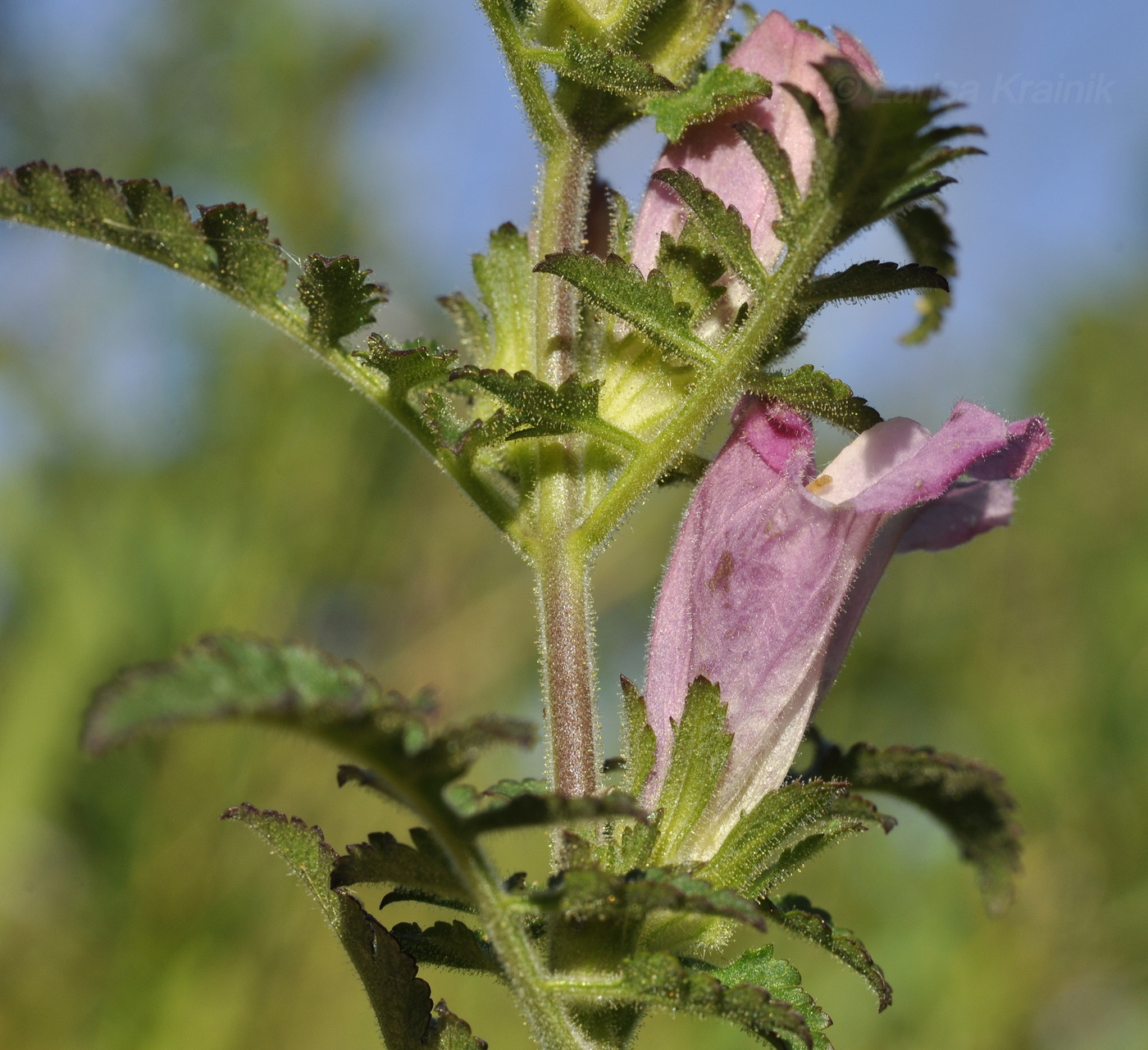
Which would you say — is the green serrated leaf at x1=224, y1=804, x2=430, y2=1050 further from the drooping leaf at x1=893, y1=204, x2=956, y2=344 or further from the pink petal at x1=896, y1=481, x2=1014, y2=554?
the drooping leaf at x1=893, y1=204, x2=956, y2=344

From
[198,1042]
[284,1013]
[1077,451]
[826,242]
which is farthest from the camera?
[1077,451]

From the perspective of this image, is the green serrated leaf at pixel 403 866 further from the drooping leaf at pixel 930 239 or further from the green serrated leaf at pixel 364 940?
the drooping leaf at pixel 930 239

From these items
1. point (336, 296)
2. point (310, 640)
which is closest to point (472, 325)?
point (336, 296)

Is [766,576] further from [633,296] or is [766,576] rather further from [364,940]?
[364,940]

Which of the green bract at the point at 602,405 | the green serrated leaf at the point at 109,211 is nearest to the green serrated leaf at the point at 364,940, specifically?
the green bract at the point at 602,405

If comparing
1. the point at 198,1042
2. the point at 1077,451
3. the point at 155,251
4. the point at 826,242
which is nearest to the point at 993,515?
the point at 826,242

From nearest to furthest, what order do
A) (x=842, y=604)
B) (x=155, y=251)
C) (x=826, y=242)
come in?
(x=826, y=242)
(x=155, y=251)
(x=842, y=604)

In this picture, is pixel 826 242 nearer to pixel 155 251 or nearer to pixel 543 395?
pixel 543 395
